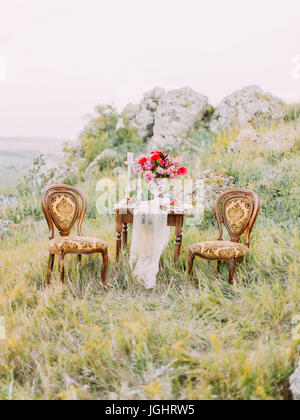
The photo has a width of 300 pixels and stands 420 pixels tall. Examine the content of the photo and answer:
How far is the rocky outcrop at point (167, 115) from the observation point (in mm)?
6993

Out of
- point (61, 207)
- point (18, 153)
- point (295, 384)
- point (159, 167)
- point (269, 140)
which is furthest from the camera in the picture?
point (18, 153)

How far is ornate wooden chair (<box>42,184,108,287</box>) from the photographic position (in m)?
3.42

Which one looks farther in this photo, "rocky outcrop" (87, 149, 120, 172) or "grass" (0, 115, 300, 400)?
"rocky outcrop" (87, 149, 120, 172)

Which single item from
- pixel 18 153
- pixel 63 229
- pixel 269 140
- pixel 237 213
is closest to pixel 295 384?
pixel 237 213

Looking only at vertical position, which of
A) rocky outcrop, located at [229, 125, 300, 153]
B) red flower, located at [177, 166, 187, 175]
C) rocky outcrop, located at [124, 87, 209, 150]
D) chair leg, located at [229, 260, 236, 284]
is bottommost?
chair leg, located at [229, 260, 236, 284]

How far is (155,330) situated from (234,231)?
168 centimetres

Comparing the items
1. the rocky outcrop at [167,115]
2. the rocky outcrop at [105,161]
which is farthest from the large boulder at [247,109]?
the rocky outcrop at [105,161]

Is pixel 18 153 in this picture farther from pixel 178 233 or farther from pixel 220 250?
pixel 220 250

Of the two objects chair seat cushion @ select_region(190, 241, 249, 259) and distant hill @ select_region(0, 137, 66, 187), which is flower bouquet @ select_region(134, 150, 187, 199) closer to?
chair seat cushion @ select_region(190, 241, 249, 259)

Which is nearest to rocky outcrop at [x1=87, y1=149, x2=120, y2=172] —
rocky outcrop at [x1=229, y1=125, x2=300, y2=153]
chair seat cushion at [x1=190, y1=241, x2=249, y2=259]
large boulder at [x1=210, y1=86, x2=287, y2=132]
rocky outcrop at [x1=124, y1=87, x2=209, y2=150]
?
rocky outcrop at [x1=124, y1=87, x2=209, y2=150]

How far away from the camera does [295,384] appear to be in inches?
77.0

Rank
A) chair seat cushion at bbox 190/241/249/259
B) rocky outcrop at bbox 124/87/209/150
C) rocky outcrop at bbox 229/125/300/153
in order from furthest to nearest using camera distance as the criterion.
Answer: rocky outcrop at bbox 124/87/209/150 → rocky outcrop at bbox 229/125/300/153 → chair seat cushion at bbox 190/241/249/259

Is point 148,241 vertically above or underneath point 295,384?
above

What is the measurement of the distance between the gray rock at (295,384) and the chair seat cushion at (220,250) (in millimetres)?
1472
